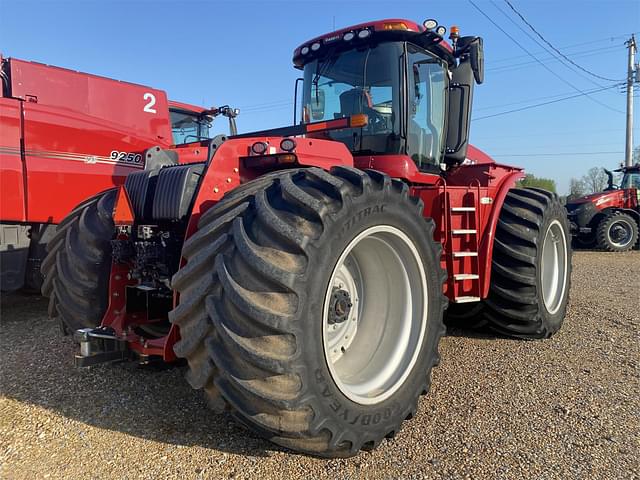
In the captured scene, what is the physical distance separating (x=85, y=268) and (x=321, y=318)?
1.81 m

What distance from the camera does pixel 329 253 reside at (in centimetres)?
229

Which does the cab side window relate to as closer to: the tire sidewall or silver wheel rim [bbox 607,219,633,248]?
the tire sidewall

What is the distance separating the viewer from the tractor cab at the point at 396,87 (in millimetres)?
4043

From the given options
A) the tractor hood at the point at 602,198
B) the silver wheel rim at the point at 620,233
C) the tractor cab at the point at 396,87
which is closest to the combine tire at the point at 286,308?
the tractor cab at the point at 396,87

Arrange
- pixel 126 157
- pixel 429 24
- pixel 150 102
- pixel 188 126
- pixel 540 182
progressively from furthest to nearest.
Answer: pixel 540 182 → pixel 188 126 → pixel 150 102 → pixel 126 157 → pixel 429 24

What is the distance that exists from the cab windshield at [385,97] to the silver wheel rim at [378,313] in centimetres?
133

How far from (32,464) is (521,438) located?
2622 mm

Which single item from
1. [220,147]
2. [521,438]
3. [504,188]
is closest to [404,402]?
[521,438]

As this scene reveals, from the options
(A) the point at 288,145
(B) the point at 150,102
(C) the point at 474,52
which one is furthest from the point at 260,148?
(B) the point at 150,102

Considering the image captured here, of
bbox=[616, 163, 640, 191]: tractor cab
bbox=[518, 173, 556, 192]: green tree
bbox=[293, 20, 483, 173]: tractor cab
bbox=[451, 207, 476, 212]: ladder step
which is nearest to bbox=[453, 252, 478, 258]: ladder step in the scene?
bbox=[451, 207, 476, 212]: ladder step

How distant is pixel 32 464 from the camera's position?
2.51m

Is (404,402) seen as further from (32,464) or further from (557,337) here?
(557,337)

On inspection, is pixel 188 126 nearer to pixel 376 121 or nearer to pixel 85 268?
pixel 376 121

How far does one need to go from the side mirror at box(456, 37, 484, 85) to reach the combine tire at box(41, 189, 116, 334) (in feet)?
10.6
